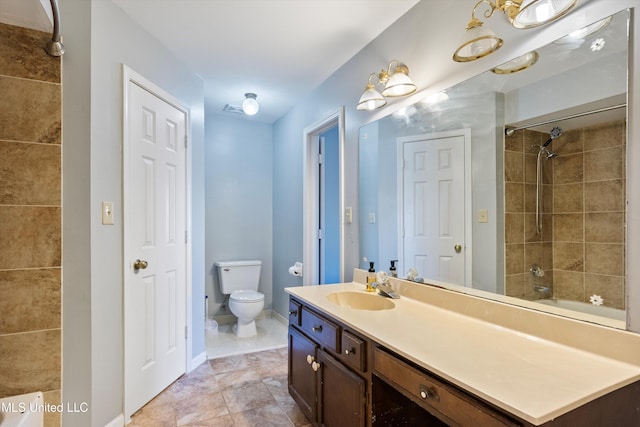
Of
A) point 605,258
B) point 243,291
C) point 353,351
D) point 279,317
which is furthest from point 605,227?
point 279,317

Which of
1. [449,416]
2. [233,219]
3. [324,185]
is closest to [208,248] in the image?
[233,219]

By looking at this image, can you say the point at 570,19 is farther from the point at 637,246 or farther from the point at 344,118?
the point at 344,118

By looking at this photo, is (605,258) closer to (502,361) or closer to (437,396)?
(502,361)

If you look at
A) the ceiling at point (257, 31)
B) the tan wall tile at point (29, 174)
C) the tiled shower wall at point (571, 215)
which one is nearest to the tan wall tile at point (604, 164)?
the tiled shower wall at point (571, 215)

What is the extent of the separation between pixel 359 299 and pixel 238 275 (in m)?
2.12

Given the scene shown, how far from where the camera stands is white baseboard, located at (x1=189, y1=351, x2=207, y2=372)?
8.66 feet

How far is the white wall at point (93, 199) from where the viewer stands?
1.64m

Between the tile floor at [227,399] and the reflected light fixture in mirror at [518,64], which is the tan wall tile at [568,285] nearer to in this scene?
the reflected light fixture in mirror at [518,64]

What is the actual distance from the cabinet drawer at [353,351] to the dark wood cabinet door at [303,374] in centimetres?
30

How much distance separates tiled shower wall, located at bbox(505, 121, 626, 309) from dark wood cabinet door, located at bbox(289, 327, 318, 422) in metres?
1.05

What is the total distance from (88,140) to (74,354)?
3.56 feet

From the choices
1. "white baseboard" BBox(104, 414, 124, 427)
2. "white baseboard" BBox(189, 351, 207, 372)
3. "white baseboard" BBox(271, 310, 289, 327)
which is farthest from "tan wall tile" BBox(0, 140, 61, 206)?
"white baseboard" BBox(271, 310, 289, 327)

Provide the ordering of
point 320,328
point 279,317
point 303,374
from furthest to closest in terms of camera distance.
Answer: point 279,317, point 303,374, point 320,328

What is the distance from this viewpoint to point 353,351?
138 cm
